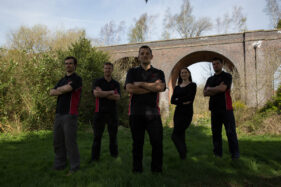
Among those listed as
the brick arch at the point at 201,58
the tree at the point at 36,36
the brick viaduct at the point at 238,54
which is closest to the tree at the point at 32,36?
the tree at the point at 36,36

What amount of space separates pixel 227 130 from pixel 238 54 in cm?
1526

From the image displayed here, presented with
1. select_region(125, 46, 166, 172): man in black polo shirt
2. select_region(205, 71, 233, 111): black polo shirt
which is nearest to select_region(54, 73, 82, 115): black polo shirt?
select_region(125, 46, 166, 172): man in black polo shirt

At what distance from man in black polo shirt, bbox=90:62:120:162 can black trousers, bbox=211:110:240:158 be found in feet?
6.75

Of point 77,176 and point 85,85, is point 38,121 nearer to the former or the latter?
point 85,85

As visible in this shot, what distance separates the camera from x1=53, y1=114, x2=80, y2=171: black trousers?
344 centimetres

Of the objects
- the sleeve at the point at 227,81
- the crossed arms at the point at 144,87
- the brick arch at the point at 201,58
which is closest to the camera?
the crossed arms at the point at 144,87

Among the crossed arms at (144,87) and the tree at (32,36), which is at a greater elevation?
the tree at (32,36)

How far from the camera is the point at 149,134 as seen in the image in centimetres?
308

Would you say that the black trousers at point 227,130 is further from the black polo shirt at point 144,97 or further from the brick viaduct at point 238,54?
the brick viaduct at point 238,54

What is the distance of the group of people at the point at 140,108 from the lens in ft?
10.1

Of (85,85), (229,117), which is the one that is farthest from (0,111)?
(229,117)

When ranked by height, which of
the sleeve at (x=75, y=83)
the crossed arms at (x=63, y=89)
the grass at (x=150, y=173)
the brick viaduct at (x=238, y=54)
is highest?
the brick viaduct at (x=238, y=54)

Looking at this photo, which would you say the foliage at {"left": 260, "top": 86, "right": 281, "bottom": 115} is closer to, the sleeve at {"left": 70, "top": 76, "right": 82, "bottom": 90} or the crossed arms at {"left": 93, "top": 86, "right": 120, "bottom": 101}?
the crossed arms at {"left": 93, "top": 86, "right": 120, "bottom": 101}

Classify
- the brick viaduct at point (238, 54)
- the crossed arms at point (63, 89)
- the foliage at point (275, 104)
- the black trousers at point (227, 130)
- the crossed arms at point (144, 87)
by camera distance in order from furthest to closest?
the brick viaduct at point (238, 54), the foliage at point (275, 104), the black trousers at point (227, 130), the crossed arms at point (63, 89), the crossed arms at point (144, 87)
